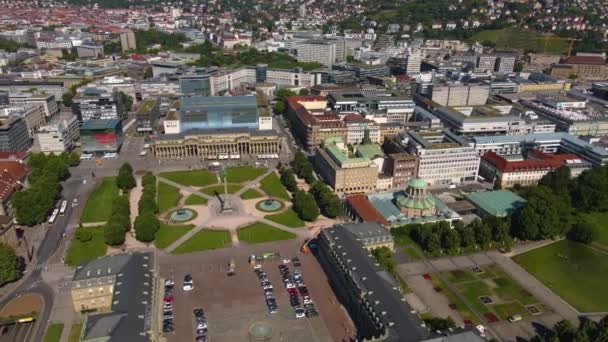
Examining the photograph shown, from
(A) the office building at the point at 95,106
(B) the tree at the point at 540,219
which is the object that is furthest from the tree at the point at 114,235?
(A) the office building at the point at 95,106

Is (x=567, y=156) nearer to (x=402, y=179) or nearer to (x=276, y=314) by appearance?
(x=402, y=179)

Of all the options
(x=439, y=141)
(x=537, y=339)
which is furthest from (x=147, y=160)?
(x=537, y=339)

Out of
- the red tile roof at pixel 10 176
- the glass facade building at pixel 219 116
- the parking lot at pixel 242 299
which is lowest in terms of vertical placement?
the parking lot at pixel 242 299

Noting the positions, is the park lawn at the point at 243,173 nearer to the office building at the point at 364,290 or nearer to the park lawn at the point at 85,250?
the park lawn at the point at 85,250

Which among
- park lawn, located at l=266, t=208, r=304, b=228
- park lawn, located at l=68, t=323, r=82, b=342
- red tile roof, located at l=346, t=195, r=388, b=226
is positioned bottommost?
park lawn, located at l=266, t=208, r=304, b=228

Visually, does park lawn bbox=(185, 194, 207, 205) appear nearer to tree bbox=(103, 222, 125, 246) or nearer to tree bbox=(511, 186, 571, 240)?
tree bbox=(103, 222, 125, 246)

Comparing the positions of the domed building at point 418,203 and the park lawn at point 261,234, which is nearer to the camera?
the park lawn at point 261,234

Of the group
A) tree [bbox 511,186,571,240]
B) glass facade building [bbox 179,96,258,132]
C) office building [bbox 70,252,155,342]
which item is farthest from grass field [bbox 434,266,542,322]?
glass facade building [bbox 179,96,258,132]
